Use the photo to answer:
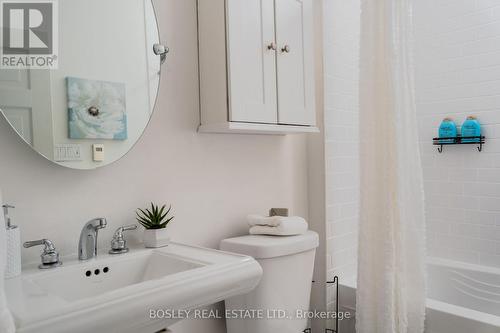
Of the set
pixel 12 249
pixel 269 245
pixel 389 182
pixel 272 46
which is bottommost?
pixel 269 245

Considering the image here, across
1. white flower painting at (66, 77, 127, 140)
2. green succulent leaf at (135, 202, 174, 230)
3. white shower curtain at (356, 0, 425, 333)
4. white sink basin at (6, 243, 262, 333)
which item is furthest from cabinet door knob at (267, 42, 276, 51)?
white sink basin at (6, 243, 262, 333)

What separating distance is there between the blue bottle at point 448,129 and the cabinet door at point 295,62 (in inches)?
48.0

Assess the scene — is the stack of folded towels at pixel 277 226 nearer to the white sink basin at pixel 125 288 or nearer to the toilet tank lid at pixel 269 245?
the toilet tank lid at pixel 269 245

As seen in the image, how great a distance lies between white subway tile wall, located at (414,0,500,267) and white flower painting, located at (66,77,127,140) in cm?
228

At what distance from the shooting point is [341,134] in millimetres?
2297

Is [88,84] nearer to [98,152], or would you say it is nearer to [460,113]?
[98,152]

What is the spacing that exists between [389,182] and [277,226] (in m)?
0.56

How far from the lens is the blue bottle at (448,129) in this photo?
8.92 ft

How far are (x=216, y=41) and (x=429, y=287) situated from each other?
2141 millimetres

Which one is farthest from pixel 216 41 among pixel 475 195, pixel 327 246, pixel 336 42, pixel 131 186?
pixel 475 195

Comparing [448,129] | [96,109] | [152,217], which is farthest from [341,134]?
[96,109]
